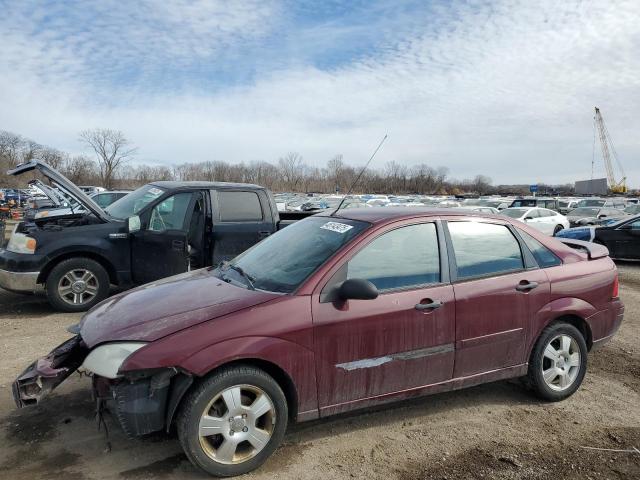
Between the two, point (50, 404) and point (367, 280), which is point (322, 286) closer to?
point (367, 280)

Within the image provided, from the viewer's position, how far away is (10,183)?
61.9 m

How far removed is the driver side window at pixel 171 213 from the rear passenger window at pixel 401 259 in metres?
4.05

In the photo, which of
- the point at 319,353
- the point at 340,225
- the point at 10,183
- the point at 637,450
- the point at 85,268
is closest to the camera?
the point at 319,353

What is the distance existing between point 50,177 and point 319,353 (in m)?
5.45

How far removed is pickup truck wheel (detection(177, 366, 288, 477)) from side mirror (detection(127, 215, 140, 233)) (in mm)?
4409

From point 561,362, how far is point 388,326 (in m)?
1.80

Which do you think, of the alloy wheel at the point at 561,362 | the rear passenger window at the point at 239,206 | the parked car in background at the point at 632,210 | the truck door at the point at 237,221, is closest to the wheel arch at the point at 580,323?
the alloy wheel at the point at 561,362

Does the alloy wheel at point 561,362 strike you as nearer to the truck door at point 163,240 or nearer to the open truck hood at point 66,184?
the truck door at point 163,240

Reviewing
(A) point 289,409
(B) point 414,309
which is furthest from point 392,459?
(B) point 414,309

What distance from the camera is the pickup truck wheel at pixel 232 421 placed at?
2.85m

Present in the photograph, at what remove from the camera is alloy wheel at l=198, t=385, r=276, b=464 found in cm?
290

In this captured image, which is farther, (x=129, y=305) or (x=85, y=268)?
(x=85, y=268)

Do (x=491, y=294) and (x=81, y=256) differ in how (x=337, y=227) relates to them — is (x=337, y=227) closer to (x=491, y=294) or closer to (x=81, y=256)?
(x=491, y=294)

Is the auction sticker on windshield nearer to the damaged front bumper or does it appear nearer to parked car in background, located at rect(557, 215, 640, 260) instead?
the damaged front bumper
